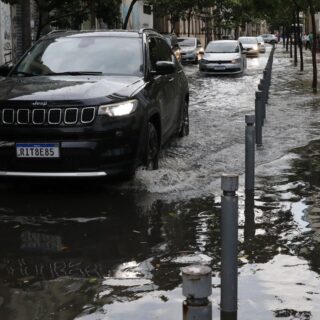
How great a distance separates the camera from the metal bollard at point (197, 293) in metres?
3.03

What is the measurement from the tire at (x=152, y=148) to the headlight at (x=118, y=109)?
472 mm

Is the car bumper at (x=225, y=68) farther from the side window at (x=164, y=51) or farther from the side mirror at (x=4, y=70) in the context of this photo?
the side mirror at (x=4, y=70)

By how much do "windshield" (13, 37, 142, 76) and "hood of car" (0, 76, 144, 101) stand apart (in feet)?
0.99

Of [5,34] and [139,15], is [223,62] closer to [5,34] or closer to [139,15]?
[5,34]

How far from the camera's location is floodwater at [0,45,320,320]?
13.8 ft

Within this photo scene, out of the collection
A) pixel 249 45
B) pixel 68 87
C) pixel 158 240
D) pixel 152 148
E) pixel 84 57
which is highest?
pixel 249 45

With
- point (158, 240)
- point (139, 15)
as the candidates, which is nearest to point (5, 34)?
point (158, 240)

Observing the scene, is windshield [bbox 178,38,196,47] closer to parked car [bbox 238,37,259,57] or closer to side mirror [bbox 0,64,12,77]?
parked car [bbox 238,37,259,57]

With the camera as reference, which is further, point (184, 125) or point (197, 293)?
point (184, 125)

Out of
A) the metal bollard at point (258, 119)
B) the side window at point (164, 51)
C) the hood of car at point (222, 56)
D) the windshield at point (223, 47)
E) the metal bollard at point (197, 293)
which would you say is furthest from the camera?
the windshield at point (223, 47)

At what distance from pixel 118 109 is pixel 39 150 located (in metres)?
0.91

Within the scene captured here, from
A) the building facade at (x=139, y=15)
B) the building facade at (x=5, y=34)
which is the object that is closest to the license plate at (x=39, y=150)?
the building facade at (x=5, y=34)

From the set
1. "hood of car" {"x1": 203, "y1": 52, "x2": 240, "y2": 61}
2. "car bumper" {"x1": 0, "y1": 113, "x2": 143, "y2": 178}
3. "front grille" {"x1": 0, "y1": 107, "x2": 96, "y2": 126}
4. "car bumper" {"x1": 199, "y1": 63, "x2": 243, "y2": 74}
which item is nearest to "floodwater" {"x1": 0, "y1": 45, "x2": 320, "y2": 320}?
"car bumper" {"x1": 0, "y1": 113, "x2": 143, "y2": 178}

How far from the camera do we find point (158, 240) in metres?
5.54
